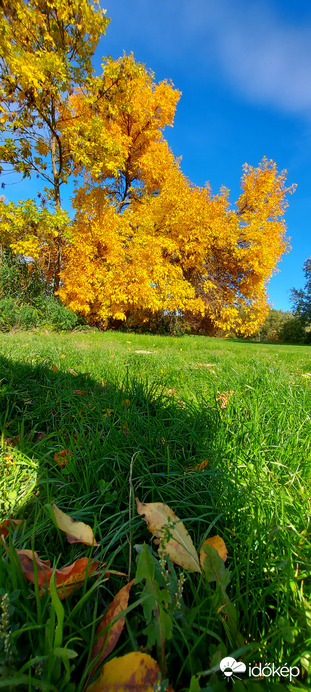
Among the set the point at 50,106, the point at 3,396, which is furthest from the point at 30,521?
the point at 50,106

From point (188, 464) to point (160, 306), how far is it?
9860 millimetres

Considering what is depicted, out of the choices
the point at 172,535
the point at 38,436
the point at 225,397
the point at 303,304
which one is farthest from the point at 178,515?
the point at 303,304

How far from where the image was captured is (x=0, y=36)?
657 centimetres

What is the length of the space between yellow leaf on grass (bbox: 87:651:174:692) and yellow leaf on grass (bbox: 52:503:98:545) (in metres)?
0.27

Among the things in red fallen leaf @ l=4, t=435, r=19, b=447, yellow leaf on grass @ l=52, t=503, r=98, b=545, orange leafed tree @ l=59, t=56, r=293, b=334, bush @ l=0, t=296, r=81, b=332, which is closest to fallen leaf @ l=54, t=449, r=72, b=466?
red fallen leaf @ l=4, t=435, r=19, b=447

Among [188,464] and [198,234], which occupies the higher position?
[198,234]

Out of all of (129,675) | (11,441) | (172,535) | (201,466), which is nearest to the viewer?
(129,675)

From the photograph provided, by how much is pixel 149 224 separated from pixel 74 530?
11286mm

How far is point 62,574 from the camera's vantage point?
2.08 ft

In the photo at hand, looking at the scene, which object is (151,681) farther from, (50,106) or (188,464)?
(50,106)

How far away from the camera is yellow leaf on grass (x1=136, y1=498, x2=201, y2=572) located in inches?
27.5

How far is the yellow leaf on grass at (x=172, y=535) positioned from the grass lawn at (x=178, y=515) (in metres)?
0.03

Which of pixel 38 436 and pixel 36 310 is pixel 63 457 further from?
pixel 36 310

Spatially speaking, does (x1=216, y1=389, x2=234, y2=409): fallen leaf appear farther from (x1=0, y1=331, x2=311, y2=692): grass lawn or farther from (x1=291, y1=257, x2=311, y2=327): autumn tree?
(x1=291, y1=257, x2=311, y2=327): autumn tree
